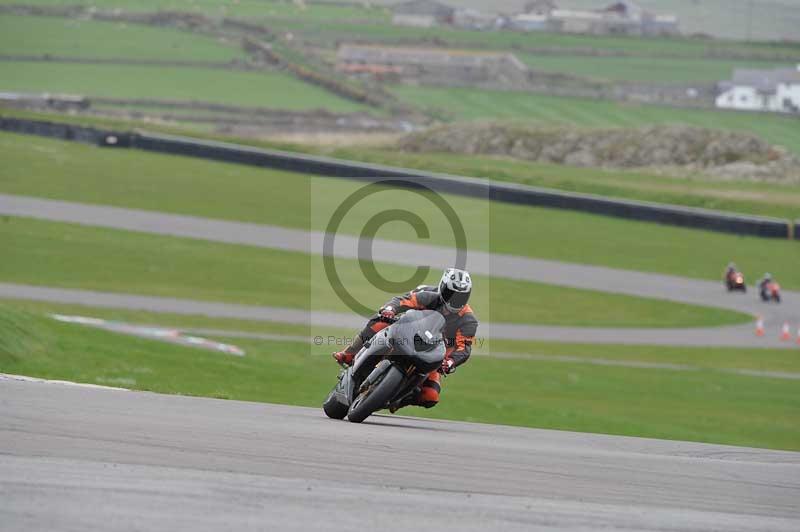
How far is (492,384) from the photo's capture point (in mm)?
23188

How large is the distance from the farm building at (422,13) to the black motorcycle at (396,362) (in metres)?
120

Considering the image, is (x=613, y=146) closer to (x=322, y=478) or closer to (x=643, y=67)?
(x=643, y=67)

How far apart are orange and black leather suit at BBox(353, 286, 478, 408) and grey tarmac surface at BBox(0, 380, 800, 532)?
546mm

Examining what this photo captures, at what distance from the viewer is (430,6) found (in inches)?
5630

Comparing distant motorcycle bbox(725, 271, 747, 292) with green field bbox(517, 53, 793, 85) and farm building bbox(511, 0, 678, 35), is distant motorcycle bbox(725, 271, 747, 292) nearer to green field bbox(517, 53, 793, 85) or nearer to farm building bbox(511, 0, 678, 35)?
green field bbox(517, 53, 793, 85)

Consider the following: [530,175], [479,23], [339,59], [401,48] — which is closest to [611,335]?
[530,175]

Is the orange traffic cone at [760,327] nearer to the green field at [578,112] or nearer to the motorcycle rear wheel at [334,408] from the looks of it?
the motorcycle rear wheel at [334,408]

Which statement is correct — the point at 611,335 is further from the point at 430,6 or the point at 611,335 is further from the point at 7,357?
the point at 430,6

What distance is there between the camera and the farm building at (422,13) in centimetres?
13462

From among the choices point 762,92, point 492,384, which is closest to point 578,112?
point 762,92

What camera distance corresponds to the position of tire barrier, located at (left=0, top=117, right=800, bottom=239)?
145 ft

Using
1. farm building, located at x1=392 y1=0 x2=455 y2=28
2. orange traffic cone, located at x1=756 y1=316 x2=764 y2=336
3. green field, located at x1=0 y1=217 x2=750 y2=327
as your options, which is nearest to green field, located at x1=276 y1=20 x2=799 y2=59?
farm building, located at x1=392 y1=0 x2=455 y2=28

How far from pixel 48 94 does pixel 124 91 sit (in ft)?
22.0

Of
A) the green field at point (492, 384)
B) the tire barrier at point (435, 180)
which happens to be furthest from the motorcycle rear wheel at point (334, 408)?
the tire barrier at point (435, 180)
